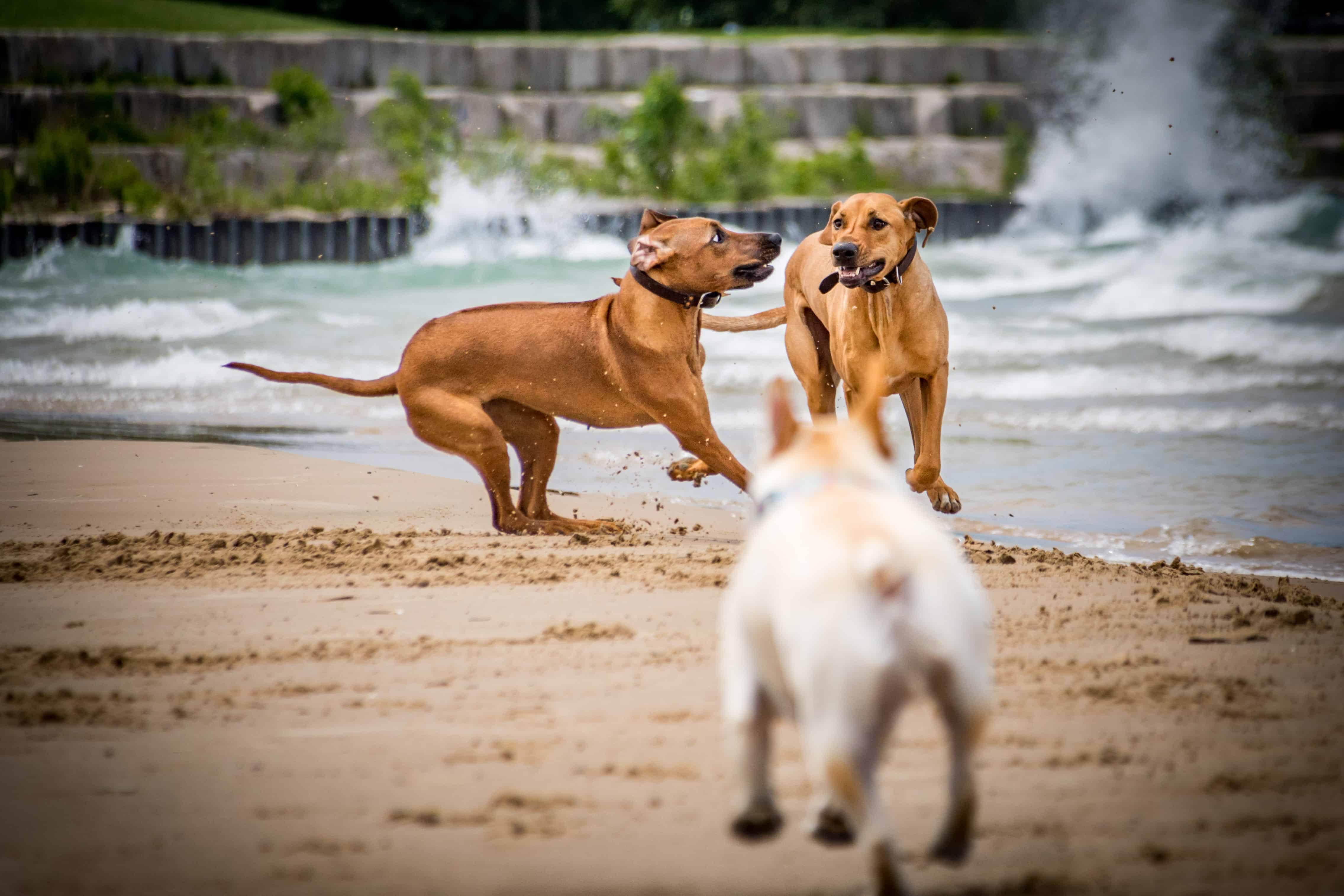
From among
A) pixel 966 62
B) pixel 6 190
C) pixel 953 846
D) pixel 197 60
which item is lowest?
pixel 6 190

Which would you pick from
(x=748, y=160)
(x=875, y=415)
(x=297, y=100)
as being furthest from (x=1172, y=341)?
(x=297, y=100)

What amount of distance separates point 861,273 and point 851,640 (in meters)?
3.91

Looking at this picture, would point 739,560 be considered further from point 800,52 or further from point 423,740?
point 800,52

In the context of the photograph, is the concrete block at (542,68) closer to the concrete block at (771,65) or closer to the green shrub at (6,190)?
the concrete block at (771,65)

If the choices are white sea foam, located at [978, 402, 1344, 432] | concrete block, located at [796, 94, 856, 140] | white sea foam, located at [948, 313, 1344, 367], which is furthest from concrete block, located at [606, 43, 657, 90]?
white sea foam, located at [978, 402, 1344, 432]

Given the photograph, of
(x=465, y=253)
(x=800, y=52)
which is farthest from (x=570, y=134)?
(x=465, y=253)

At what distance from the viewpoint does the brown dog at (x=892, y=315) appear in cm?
589

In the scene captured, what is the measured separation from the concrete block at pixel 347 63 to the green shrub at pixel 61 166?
5.98 meters

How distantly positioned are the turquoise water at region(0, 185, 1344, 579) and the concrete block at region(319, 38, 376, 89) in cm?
557

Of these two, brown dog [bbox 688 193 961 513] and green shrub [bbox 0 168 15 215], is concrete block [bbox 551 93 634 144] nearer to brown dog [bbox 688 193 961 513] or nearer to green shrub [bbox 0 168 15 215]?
green shrub [bbox 0 168 15 215]

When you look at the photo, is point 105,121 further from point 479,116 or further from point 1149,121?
point 1149,121

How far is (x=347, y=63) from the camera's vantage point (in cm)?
2547

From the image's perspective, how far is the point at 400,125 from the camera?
2364cm

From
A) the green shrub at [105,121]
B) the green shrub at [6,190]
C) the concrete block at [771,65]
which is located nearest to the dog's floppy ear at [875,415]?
the green shrub at [6,190]
